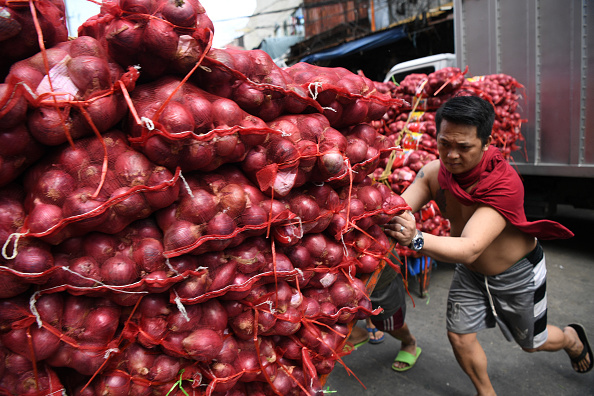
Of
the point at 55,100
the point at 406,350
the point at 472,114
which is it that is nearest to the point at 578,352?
the point at 406,350

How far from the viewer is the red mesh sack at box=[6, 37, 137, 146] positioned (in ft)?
2.75

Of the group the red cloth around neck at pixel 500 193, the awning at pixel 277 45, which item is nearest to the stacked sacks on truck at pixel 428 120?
the red cloth around neck at pixel 500 193

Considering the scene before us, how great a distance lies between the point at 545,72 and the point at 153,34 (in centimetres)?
467

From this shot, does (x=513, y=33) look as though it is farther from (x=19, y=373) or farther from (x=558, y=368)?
(x=19, y=373)

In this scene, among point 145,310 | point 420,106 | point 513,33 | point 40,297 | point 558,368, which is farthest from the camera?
point 513,33

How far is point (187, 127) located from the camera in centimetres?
93

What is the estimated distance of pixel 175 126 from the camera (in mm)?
916

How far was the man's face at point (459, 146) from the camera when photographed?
1.88 m

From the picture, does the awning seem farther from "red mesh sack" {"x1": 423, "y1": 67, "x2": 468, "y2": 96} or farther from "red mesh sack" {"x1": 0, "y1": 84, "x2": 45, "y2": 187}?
"red mesh sack" {"x1": 0, "y1": 84, "x2": 45, "y2": 187}

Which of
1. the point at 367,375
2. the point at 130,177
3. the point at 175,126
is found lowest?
the point at 367,375

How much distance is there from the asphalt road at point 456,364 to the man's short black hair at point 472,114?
132cm

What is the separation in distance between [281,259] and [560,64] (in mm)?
4382

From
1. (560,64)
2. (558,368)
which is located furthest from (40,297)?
(560,64)

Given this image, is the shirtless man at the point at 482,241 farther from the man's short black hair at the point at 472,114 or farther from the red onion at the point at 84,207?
the red onion at the point at 84,207
